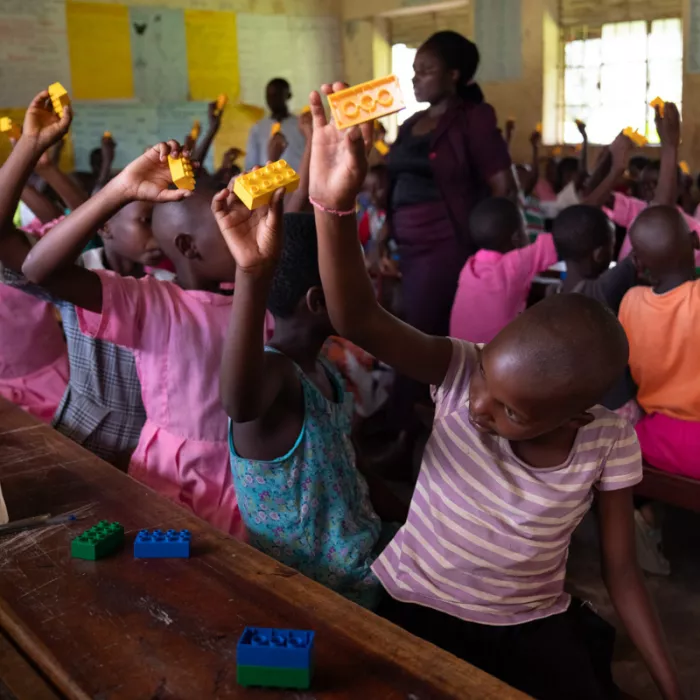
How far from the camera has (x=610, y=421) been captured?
143 centimetres

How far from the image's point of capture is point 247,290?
4.30ft

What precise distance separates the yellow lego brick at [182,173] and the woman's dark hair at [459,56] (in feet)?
7.40

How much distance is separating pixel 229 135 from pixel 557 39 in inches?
139

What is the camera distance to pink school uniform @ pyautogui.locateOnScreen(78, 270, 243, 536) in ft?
6.02

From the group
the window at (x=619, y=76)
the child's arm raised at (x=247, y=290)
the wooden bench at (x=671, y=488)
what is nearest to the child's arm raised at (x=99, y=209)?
the child's arm raised at (x=247, y=290)

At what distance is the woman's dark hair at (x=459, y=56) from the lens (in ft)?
11.4

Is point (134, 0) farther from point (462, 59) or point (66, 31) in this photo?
point (462, 59)

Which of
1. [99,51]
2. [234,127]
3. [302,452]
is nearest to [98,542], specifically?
[302,452]

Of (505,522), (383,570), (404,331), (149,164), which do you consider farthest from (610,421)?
(149,164)

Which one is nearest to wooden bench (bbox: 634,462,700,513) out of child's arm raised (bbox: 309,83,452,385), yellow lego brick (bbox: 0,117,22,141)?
child's arm raised (bbox: 309,83,452,385)

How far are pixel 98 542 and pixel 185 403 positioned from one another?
25.0 inches

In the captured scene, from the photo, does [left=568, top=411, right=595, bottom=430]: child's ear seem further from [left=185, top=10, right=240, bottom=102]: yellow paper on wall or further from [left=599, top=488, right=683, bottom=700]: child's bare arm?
[left=185, top=10, right=240, bottom=102]: yellow paper on wall

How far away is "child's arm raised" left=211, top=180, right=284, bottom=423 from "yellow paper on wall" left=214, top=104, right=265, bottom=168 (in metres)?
8.11

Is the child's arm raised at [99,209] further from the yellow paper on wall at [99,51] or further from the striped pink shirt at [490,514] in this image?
the yellow paper on wall at [99,51]
